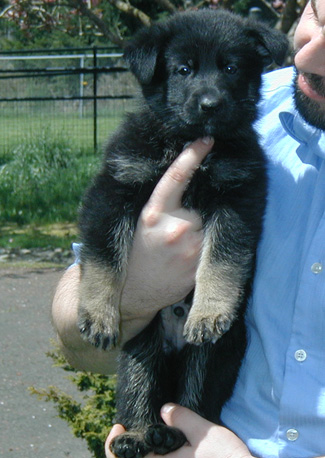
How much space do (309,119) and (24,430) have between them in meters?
3.11

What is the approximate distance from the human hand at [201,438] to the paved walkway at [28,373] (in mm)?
2074

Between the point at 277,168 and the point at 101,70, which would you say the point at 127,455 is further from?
the point at 101,70

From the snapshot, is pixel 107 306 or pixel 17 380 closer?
pixel 107 306

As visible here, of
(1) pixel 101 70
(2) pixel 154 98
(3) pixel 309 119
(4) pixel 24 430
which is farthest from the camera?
(1) pixel 101 70

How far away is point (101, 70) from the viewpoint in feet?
37.8

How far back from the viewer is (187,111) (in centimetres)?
252

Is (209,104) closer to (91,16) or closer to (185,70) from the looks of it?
(185,70)

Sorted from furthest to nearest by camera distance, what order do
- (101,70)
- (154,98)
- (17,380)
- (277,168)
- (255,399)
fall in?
1. (101,70)
2. (17,380)
3. (154,98)
4. (277,168)
5. (255,399)

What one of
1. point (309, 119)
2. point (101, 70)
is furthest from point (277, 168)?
point (101, 70)

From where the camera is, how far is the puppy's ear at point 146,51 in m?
2.59

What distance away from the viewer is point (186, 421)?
7.54 ft

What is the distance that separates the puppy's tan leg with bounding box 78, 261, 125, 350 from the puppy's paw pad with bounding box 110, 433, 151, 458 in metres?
0.31

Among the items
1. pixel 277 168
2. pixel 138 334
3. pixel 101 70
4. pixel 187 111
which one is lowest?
pixel 101 70

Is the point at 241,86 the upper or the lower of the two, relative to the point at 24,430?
upper
